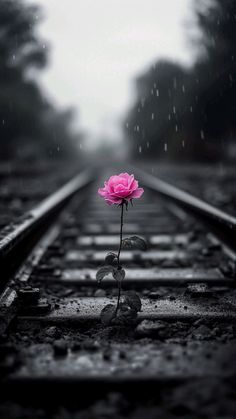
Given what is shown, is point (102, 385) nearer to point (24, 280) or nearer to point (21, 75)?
point (24, 280)

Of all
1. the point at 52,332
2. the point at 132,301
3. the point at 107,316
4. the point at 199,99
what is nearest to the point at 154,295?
the point at 132,301

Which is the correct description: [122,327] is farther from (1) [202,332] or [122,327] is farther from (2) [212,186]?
(2) [212,186]

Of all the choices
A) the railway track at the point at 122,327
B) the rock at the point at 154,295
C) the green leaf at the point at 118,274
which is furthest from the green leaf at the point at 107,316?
the rock at the point at 154,295

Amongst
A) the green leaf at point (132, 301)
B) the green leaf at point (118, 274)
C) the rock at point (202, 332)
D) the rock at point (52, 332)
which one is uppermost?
the green leaf at point (118, 274)

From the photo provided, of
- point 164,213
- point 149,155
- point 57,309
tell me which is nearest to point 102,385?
point 57,309

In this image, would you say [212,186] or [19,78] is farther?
[19,78]

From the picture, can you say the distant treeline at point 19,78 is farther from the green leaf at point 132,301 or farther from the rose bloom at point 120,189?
the green leaf at point 132,301
